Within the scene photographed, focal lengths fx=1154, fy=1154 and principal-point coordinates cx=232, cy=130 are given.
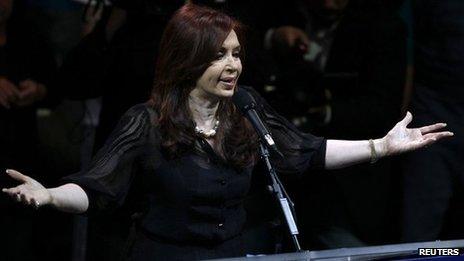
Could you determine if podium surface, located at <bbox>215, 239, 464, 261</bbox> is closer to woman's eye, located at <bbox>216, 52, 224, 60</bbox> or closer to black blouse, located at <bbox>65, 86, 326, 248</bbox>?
black blouse, located at <bbox>65, 86, 326, 248</bbox>

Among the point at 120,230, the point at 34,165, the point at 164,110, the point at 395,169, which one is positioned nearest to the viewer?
the point at 164,110

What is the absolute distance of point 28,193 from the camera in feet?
10.9

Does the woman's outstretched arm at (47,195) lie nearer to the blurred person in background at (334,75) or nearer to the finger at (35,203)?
the finger at (35,203)

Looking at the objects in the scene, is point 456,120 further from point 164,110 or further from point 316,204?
point 164,110

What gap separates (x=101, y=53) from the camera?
15.9ft

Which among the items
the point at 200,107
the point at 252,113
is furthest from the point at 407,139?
the point at 200,107

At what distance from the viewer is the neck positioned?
3844mm

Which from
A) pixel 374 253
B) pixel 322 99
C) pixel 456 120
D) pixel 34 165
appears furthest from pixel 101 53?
pixel 374 253

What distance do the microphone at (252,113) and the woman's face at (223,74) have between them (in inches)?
1.8

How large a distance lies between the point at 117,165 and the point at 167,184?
0.57 ft

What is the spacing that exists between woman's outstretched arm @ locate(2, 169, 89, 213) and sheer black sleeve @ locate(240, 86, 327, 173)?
0.71m

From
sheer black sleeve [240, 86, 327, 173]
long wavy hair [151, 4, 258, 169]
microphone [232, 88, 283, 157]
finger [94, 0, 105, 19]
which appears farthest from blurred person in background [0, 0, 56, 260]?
microphone [232, 88, 283, 157]

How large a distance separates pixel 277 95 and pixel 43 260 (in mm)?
1375

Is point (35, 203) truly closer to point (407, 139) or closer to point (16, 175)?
point (16, 175)
